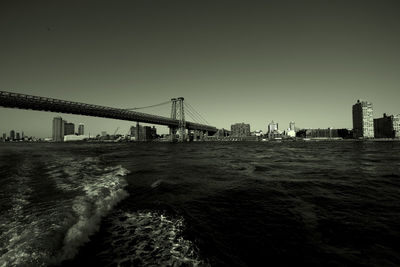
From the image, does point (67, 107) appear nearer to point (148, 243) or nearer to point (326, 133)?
point (148, 243)

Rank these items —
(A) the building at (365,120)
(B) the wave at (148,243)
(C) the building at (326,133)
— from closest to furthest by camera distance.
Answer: (B) the wave at (148,243) → (A) the building at (365,120) → (C) the building at (326,133)

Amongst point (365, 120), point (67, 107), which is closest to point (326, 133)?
point (365, 120)

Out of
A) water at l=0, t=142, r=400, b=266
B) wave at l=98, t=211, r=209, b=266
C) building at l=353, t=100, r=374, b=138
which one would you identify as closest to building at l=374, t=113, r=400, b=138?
building at l=353, t=100, r=374, b=138

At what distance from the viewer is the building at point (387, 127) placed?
448ft

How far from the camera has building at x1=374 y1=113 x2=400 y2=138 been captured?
448 ft

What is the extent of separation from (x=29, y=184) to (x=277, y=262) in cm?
1097

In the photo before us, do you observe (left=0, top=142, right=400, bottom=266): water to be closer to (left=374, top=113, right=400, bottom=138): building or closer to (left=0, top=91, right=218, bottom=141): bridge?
(left=0, top=91, right=218, bottom=141): bridge

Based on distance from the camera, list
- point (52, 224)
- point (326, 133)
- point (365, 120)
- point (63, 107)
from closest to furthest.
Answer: point (52, 224) → point (63, 107) → point (365, 120) → point (326, 133)

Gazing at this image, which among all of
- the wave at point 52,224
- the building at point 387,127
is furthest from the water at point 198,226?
the building at point 387,127

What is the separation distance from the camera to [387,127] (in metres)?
143

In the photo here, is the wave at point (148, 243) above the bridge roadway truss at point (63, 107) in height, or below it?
below

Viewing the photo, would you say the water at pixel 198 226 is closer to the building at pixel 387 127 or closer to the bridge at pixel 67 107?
the bridge at pixel 67 107

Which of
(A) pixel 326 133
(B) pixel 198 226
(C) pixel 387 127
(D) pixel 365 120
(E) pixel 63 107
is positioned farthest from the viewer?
(A) pixel 326 133

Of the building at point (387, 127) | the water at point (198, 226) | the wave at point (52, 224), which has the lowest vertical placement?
the water at point (198, 226)
